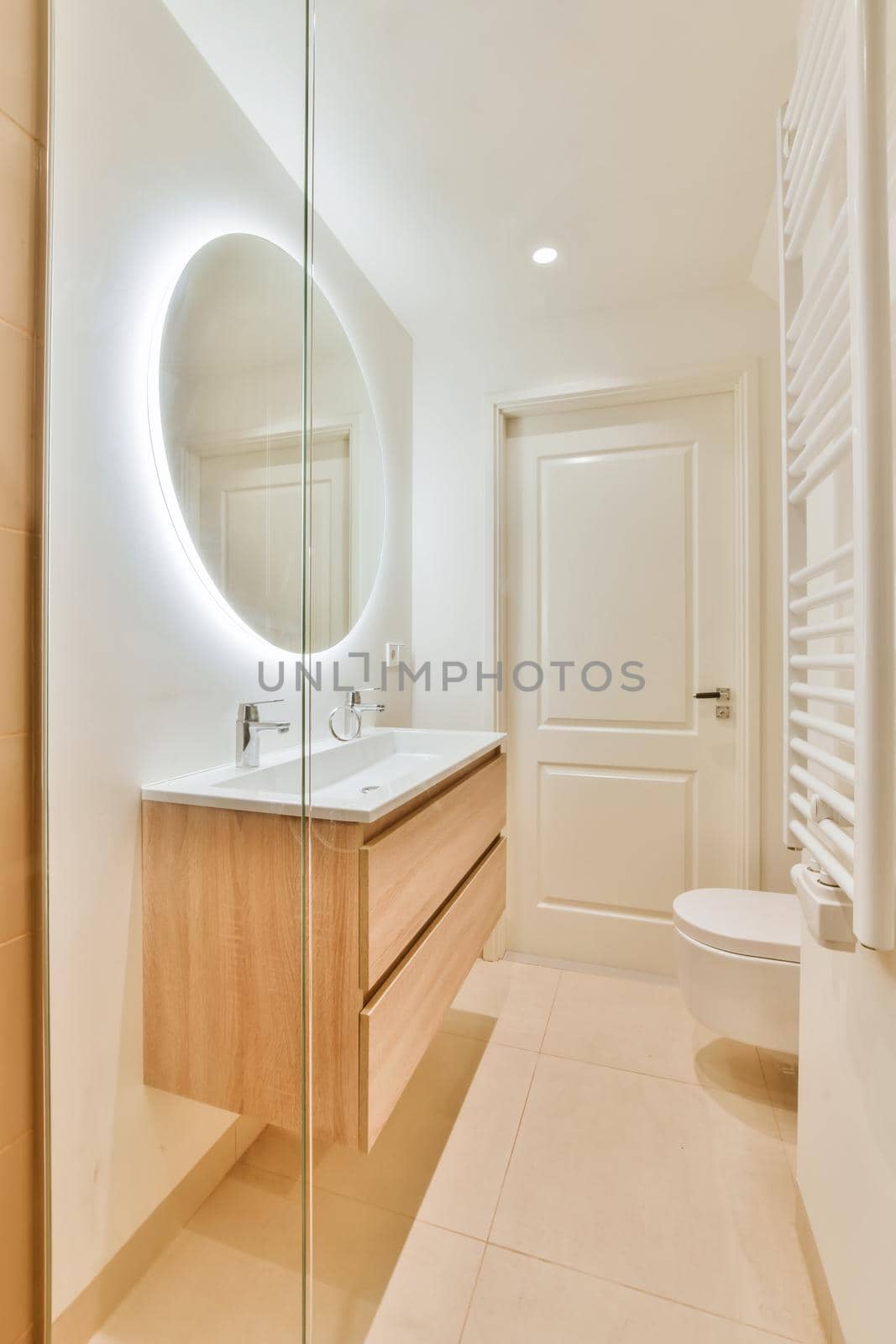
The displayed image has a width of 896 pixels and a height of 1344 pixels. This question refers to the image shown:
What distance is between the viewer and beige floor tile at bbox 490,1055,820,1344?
39.9 inches

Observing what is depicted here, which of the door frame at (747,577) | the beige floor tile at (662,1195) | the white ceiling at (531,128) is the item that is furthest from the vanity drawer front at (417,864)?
the white ceiling at (531,128)

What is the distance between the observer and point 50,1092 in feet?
2.69

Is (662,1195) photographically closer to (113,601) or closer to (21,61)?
(113,601)

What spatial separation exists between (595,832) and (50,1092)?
138cm

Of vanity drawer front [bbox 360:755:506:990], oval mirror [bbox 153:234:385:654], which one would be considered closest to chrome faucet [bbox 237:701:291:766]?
oval mirror [bbox 153:234:385:654]

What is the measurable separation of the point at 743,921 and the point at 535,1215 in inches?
30.0

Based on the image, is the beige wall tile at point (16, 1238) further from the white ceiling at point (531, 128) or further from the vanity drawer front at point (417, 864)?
the white ceiling at point (531, 128)

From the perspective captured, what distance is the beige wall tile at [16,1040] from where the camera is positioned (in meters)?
0.76

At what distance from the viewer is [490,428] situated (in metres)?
2.03

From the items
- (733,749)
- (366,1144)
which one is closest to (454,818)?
(366,1144)

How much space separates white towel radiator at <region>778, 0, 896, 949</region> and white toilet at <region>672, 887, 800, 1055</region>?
1.59ft

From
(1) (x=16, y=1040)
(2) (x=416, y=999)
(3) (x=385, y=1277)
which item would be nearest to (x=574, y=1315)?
(3) (x=385, y=1277)

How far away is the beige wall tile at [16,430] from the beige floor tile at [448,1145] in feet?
4.15

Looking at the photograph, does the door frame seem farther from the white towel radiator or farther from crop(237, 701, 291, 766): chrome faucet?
crop(237, 701, 291, 766): chrome faucet
